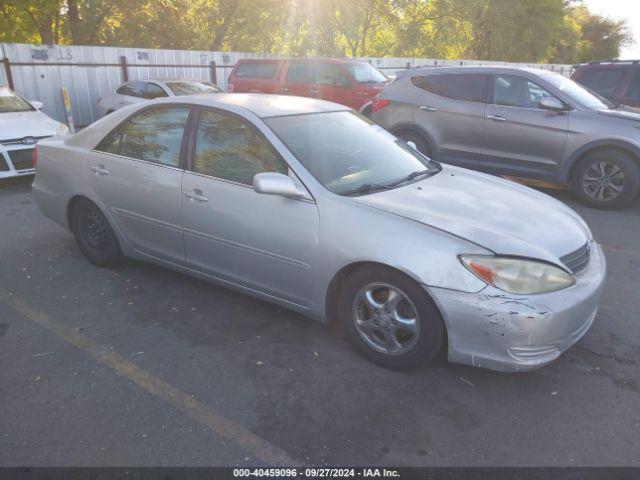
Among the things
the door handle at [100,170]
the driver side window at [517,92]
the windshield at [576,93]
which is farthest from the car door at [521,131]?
the door handle at [100,170]

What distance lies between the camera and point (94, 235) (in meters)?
4.57

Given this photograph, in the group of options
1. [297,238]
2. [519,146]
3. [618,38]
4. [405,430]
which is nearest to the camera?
[405,430]

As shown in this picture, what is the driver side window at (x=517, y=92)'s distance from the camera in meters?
6.97

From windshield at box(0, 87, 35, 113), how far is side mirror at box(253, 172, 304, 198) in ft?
23.2

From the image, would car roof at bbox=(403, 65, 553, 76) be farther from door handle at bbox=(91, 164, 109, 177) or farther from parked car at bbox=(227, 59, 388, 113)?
door handle at bbox=(91, 164, 109, 177)

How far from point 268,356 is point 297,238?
2.57 ft

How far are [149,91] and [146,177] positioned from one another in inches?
318

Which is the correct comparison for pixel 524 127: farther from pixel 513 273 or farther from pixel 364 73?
pixel 364 73

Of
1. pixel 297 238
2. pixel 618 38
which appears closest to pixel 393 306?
pixel 297 238

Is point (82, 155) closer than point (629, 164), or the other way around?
point (82, 155)

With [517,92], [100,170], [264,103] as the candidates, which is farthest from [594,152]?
[100,170]

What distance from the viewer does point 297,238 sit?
321cm

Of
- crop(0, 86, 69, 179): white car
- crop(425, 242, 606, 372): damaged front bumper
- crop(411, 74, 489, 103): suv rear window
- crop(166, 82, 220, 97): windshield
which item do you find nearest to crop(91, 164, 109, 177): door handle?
crop(425, 242, 606, 372): damaged front bumper

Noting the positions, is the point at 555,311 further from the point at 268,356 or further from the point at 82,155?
the point at 82,155
